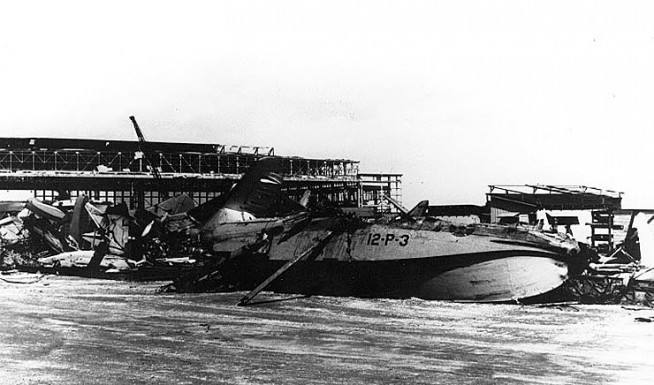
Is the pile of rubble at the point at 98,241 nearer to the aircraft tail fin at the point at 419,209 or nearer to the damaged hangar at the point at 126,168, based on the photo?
the aircraft tail fin at the point at 419,209

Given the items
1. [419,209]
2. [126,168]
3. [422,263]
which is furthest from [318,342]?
[126,168]

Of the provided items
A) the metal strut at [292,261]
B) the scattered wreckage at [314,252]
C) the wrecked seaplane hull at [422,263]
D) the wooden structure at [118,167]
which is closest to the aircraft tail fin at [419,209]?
the scattered wreckage at [314,252]

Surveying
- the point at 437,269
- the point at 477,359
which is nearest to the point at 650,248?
the point at 437,269

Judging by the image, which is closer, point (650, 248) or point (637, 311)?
point (637, 311)

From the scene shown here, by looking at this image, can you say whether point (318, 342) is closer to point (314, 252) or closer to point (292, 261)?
point (292, 261)

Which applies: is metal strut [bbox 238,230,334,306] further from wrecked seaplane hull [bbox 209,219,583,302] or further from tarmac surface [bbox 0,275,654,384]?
tarmac surface [bbox 0,275,654,384]

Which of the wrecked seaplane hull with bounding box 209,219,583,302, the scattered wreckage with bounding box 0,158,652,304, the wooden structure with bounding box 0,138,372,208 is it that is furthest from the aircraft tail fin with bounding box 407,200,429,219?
the wooden structure with bounding box 0,138,372,208

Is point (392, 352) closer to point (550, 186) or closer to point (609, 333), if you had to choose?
point (609, 333)
